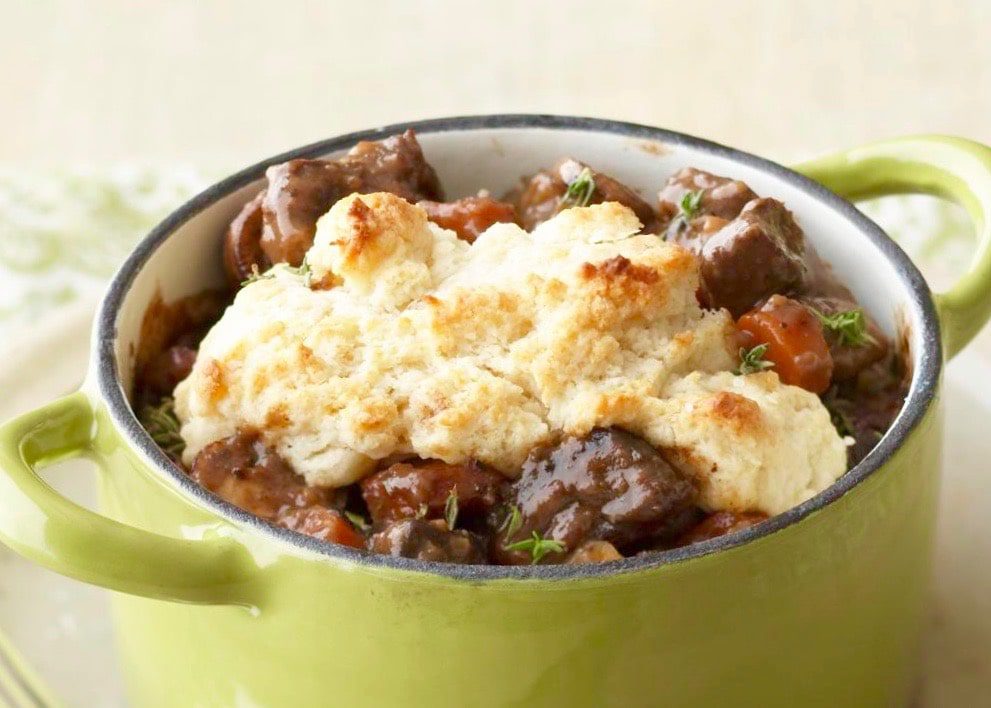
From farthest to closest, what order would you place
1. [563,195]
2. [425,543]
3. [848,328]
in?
[563,195]
[848,328]
[425,543]

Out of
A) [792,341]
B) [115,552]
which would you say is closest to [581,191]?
[792,341]

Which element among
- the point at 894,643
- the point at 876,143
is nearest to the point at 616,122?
the point at 876,143

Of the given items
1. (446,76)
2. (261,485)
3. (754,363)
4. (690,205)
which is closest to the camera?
(261,485)

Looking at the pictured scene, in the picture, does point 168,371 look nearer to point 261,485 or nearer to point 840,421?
point 261,485

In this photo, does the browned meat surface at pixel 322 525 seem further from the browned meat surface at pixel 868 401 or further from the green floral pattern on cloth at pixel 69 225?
the green floral pattern on cloth at pixel 69 225

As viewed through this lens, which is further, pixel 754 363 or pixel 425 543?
pixel 754 363

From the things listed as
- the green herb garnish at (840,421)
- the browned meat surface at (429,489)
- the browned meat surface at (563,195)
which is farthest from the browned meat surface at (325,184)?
the green herb garnish at (840,421)

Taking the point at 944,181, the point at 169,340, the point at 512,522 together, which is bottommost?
the point at 169,340

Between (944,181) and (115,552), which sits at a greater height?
(944,181)
